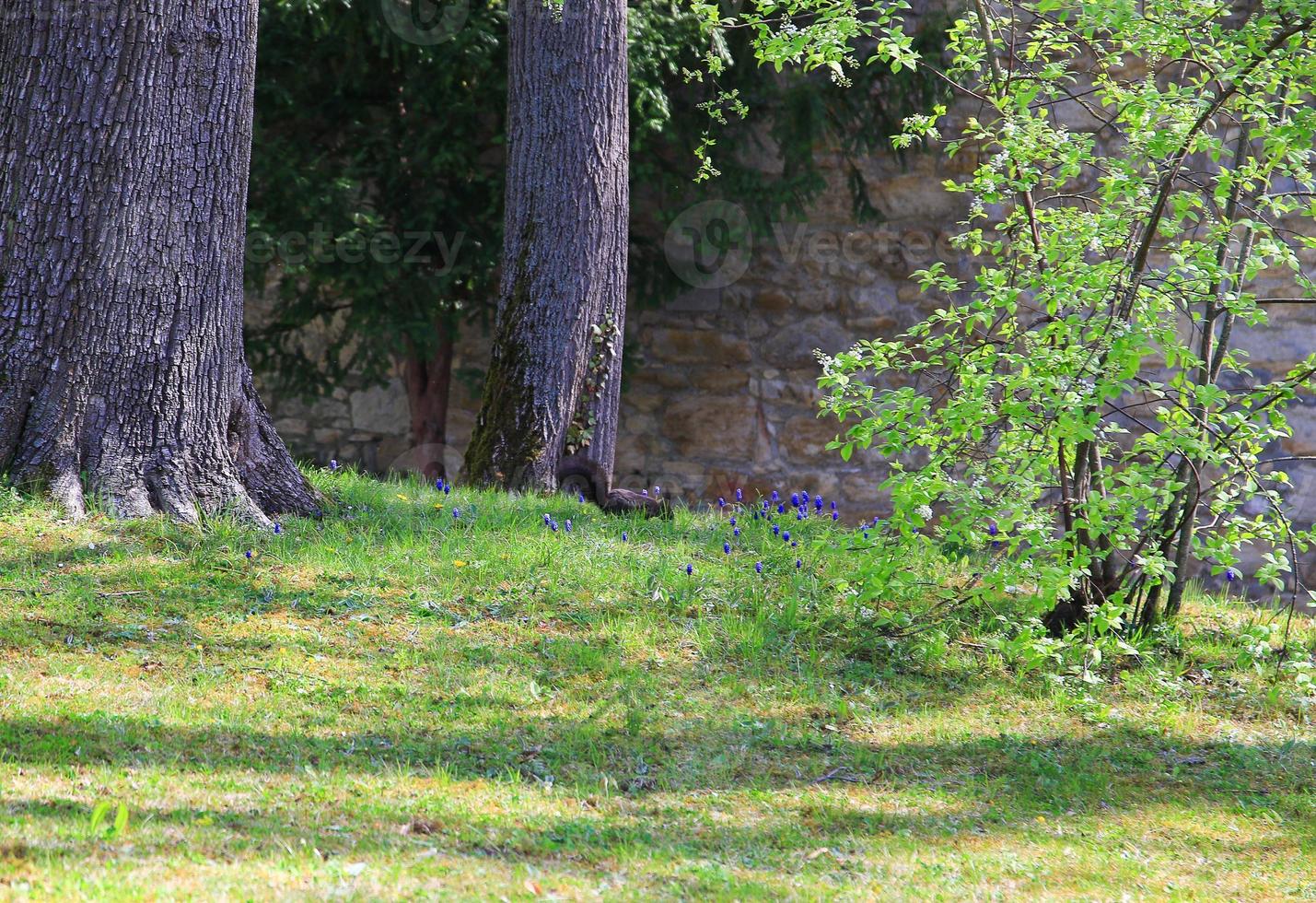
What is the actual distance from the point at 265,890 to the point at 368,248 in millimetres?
5484

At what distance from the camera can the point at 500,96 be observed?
24.7 feet

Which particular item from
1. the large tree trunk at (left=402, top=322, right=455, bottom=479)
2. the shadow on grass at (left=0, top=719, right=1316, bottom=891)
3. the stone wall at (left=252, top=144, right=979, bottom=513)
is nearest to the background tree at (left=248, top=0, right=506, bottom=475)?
the large tree trunk at (left=402, top=322, right=455, bottom=479)

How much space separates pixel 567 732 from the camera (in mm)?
3619

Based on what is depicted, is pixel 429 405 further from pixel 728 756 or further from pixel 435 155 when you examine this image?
pixel 728 756

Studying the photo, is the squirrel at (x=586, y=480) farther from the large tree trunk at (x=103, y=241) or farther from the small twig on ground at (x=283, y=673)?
the small twig on ground at (x=283, y=673)

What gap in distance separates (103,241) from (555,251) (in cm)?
225

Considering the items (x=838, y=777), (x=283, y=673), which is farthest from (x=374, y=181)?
(x=838, y=777)

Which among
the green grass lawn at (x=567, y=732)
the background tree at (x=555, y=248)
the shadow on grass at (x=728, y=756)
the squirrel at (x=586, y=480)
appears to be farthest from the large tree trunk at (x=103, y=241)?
the squirrel at (x=586, y=480)

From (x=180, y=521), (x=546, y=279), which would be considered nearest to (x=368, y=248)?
(x=546, y=279)

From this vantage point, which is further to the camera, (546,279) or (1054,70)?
(546,279)

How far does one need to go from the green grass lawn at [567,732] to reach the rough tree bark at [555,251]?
83 cm

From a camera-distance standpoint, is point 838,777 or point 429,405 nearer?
point 838,777

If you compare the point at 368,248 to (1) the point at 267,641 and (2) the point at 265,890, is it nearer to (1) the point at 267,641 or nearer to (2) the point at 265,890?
(1) the point at 267,641

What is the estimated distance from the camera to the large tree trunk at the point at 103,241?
445 centimetres
